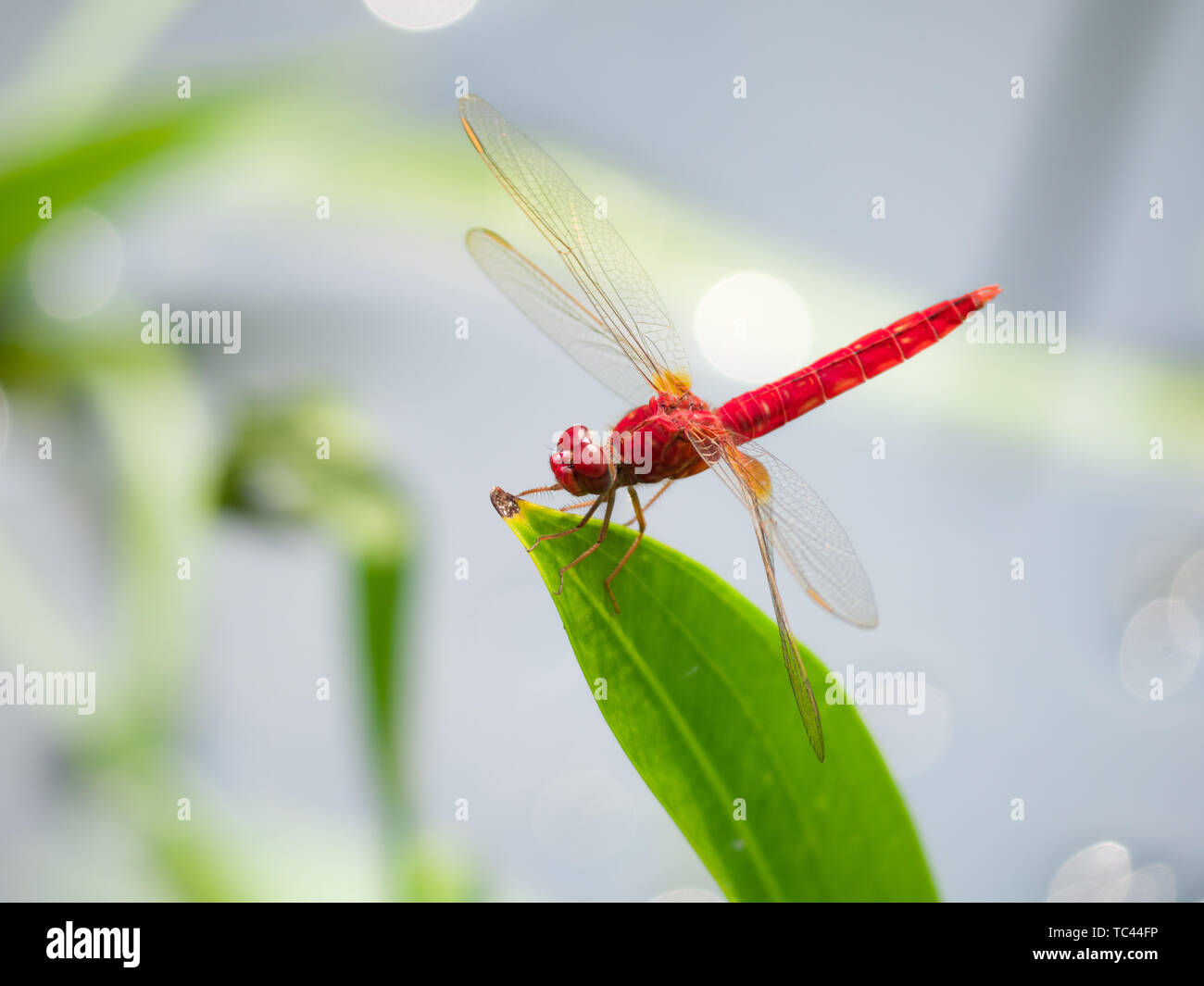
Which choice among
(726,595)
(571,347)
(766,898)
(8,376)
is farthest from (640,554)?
(8,376)

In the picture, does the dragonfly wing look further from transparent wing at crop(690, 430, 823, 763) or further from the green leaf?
the green leaf

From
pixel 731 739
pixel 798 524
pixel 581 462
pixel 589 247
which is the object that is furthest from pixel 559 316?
pixel 731 739

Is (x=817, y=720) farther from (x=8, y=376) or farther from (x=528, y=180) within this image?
(x=8, y=376)

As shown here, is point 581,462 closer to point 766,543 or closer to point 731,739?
point 766,543

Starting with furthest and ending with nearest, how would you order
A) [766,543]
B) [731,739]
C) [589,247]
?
1. [589,247]
2. [766,543]
3. [731,739]

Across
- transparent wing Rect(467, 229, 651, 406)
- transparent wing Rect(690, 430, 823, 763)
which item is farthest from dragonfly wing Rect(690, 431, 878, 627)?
transparent wing Rect(467, 229, 651, 406)
